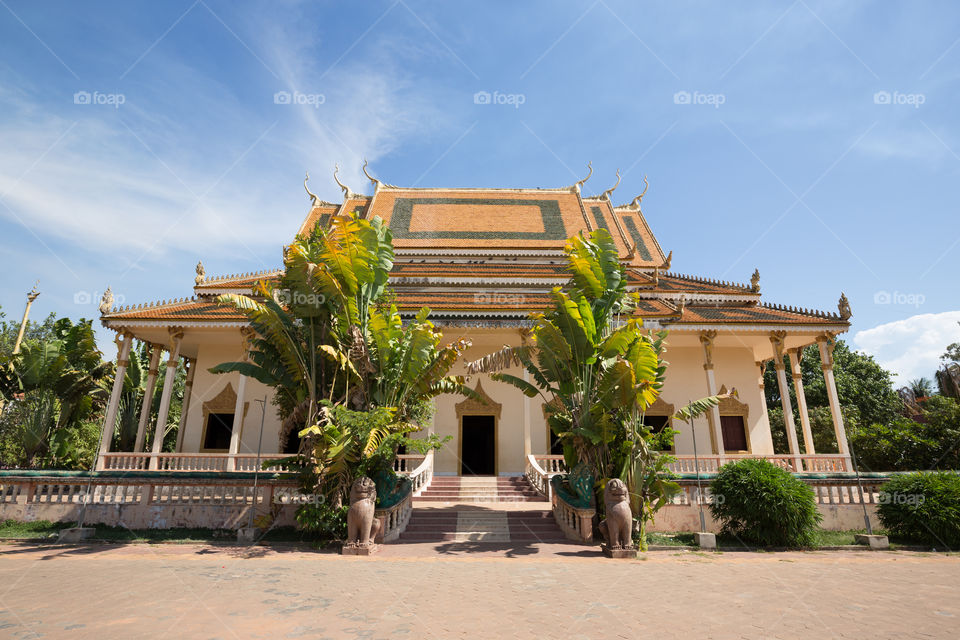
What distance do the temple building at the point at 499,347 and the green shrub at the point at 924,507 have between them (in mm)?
2354

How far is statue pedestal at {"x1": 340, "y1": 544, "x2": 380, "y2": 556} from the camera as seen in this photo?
8406 mm

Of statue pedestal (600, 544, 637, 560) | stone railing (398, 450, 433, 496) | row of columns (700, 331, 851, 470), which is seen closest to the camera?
statue pedestal (600, 544, 637, 560)

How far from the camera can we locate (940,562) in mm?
7766

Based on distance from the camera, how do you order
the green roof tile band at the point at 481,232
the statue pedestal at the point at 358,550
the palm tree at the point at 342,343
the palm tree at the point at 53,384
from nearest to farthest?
the statue pedestal at the point at 358,550
the palm tree at the point at 342,343
the palm tree at the point at 53,384
the green roof tile band at the point at 481,232

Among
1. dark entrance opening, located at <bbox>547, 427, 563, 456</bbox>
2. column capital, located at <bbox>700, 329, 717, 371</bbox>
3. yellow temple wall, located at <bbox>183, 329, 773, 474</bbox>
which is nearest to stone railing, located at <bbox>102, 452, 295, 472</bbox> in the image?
yellow temple wall, located at <bbox>183, 329, 773, 474</bbox>

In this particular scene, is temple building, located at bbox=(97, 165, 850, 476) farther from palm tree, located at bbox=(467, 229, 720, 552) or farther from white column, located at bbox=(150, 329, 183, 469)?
palm tree, located at bbox=(467, 229, 720, 552)

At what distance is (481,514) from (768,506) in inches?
220

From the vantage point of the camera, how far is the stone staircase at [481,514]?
9.77 meters

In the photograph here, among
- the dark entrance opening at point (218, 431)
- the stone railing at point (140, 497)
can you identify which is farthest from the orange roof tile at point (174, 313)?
the stone railing at point (140, 497)

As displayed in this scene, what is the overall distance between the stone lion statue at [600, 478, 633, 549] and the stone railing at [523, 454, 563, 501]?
307 centimetres

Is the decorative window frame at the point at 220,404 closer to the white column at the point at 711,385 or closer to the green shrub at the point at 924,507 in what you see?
the white column at the point at 711,385

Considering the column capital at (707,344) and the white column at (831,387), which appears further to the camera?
the column capital at (707,344)

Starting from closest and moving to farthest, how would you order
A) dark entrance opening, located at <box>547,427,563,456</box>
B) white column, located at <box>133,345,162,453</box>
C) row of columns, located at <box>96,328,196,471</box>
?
1. row of columns, located at <box>96,328,196,471</box>
2. white column, located at <box>133,345,162,453</box>
3. dark entrance opening, located at <box>547,427,563,456</box>

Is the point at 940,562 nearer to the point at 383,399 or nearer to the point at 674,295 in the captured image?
the point at 383,399
